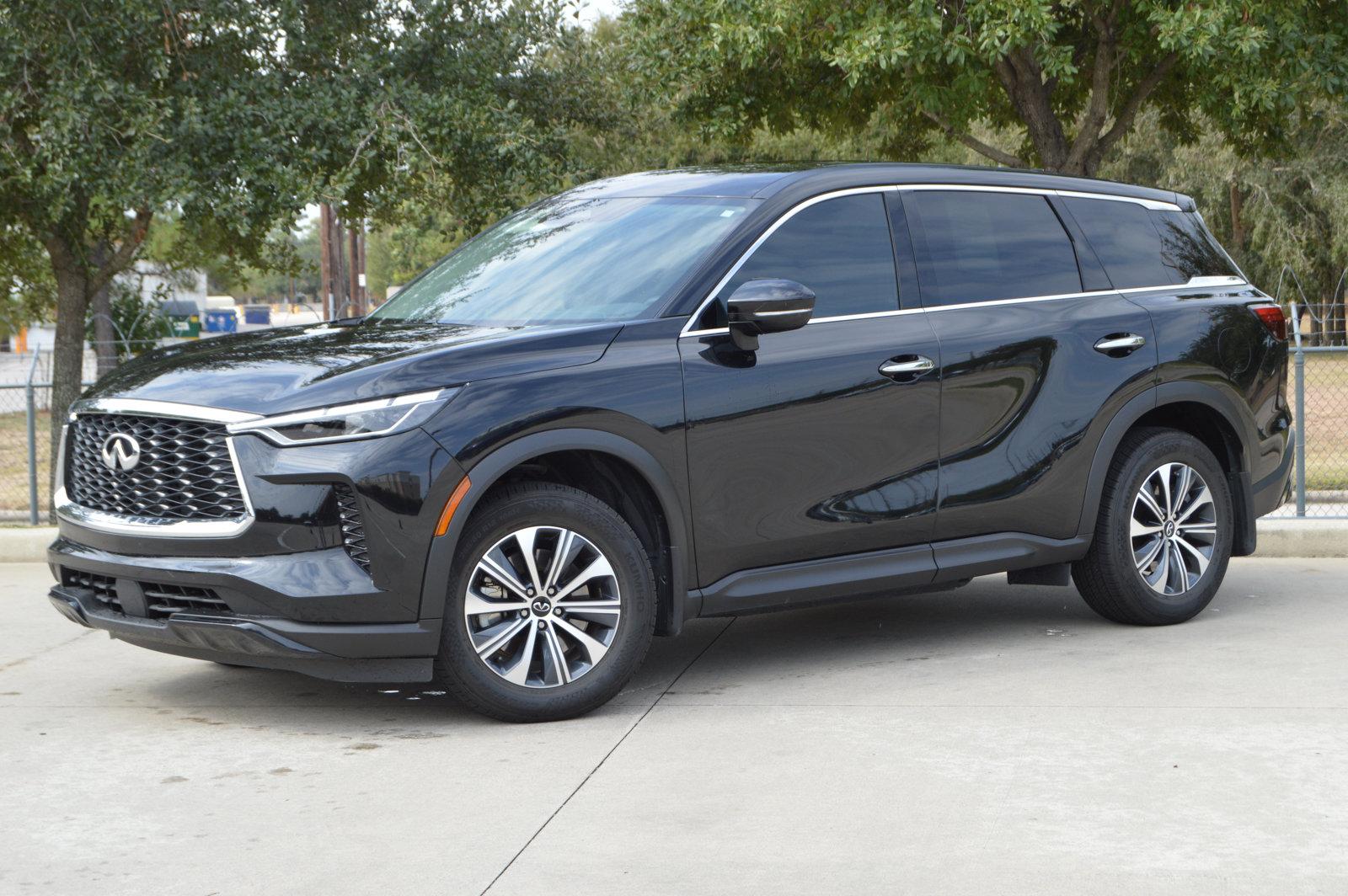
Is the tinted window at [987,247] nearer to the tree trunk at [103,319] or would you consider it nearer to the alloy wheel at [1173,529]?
the alloy wheel at [1173,529]

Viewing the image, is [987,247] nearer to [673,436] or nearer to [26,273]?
[673,436]

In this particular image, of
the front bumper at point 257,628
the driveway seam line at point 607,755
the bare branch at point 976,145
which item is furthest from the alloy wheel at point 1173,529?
the bare branch at point 976,145

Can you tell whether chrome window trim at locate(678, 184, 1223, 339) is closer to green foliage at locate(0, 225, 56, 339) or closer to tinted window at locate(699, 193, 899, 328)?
tinted window at locate(699, 193, 899, 328)

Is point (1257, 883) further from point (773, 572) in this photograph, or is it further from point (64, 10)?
point (64, 10)

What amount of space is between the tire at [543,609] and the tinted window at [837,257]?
1.12m

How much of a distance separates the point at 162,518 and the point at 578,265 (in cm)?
185

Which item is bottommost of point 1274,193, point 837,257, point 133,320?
point 837,257

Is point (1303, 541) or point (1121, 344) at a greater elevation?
point (1121, 344)

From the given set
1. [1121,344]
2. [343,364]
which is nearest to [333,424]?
[343,364]

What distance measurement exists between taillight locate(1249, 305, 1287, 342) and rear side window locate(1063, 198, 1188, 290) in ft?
1.65

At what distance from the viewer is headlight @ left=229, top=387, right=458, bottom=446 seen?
5441mm

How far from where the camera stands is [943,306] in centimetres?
682

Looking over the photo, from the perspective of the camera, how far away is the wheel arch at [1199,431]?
7.21m

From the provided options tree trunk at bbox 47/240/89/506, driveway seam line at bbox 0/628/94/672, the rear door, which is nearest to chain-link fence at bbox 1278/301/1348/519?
the rear door
